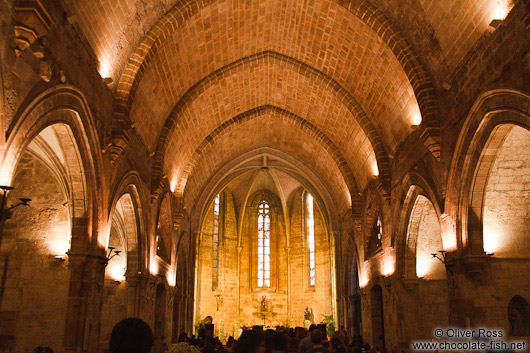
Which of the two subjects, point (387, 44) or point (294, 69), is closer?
point (387, 44)

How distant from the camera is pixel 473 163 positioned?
880 centimetres

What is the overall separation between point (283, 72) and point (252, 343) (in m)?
13.7

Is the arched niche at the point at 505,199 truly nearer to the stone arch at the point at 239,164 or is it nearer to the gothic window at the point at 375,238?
the gothic window at the point at 375,238

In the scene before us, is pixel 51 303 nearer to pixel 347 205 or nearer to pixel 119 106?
pixel 119 106

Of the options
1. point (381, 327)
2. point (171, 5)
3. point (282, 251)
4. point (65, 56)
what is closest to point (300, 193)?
point (282, 251)

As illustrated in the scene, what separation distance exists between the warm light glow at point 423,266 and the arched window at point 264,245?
653 inches

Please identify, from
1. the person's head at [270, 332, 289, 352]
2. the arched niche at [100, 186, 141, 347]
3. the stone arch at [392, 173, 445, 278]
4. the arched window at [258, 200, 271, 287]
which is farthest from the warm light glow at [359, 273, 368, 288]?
the person's head at [270, 332, 289, 352]

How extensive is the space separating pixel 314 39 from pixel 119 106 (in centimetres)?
608

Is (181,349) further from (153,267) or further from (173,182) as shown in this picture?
(173,182)

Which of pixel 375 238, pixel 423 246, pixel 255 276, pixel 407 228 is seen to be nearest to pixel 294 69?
pixel 407 228

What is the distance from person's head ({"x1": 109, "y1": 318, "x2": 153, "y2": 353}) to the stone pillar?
23.7ft

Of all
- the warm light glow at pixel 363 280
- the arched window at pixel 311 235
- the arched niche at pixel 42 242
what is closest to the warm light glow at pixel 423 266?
the warm light glow at pixel 363 280

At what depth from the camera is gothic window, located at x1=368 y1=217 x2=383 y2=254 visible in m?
15.3

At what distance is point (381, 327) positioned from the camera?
15180 millimetres
